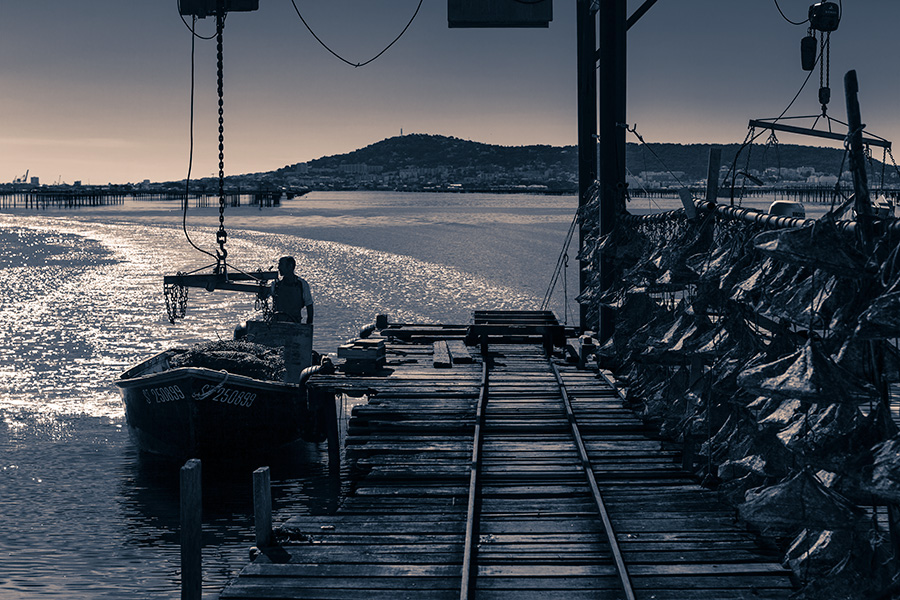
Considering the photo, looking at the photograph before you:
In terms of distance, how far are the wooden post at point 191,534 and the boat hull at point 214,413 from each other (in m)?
8.18

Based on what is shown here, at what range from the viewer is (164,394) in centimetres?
1953

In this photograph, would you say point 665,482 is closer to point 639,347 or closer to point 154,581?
point 639,347

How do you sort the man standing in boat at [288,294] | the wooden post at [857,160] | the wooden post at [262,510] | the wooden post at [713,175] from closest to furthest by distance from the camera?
the wooden post at [857,160] < the wooden post at [262,510] < the wooden post at [713,175] < the man standing in boat at [288,294]

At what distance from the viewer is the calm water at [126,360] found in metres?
16.3

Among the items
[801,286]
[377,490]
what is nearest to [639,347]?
[377,490]

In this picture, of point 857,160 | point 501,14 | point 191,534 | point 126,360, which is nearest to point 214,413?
point 191,534

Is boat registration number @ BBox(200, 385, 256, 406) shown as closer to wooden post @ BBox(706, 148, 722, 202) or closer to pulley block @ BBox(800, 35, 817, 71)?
wooden post @ BBox(706, 148, 722, 202)

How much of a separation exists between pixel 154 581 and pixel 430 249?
82.9 meters

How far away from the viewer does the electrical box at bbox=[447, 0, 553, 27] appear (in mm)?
23906

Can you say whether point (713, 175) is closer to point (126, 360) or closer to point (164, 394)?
point (164, 394)

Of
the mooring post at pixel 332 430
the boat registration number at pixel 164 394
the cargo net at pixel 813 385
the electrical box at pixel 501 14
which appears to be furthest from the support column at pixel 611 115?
the boat registration number at pixel 164 394

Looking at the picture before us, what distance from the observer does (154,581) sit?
15.0 meters

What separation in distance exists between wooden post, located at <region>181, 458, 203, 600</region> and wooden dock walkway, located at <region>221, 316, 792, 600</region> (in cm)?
99

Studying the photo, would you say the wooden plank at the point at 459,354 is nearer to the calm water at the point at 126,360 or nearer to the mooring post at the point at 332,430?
the mooring post at the point at 332,430
